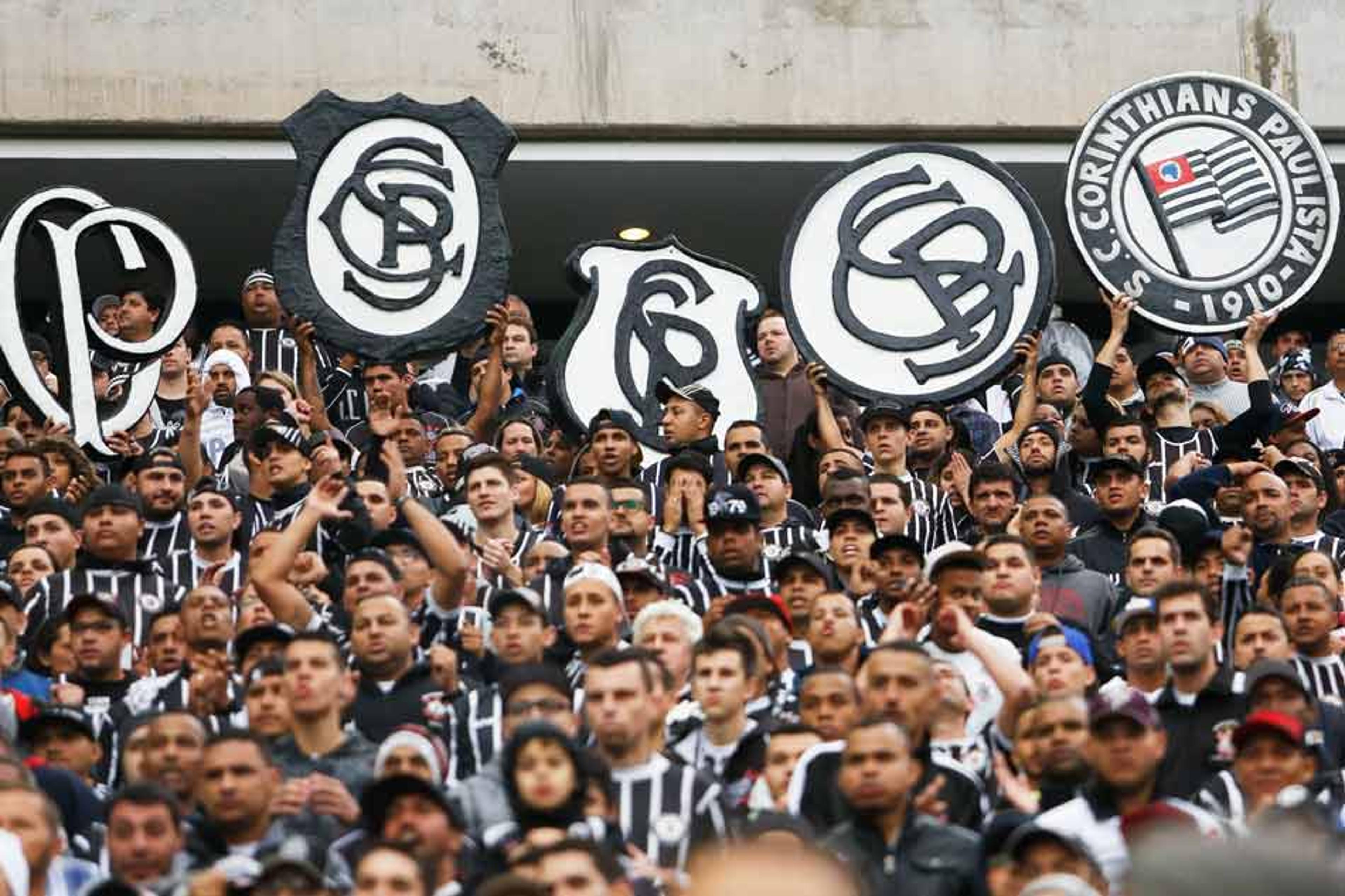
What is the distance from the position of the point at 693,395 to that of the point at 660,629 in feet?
12.2

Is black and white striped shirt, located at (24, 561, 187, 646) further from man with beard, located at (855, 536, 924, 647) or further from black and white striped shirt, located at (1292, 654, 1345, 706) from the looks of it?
black and white striped shirt, located at (1292, 654, 1345, 706)

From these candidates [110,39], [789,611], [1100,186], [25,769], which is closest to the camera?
[25,769]

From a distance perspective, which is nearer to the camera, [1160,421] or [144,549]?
[144,549]

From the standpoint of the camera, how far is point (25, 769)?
315 inches

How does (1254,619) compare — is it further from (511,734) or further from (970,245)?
(970,245)

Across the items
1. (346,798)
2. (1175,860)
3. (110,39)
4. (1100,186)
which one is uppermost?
(110,39)

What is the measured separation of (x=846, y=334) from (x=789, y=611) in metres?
3.08

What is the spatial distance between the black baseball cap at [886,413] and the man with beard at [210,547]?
9.36 feet

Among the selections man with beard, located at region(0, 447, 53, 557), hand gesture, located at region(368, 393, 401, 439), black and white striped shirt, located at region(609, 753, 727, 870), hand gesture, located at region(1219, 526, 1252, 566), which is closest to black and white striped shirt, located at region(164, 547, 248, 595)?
man with beard, located at region(0, 447, 53, 557)

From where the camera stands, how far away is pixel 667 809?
8.19m

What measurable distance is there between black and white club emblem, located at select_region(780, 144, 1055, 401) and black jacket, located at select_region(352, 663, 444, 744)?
4032 millimetres

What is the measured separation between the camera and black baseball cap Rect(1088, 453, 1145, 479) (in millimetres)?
11906

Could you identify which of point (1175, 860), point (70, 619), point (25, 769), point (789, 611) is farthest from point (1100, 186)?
point (1175, 860)

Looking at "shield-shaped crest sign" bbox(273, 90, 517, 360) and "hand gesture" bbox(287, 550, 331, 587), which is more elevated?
"shield-shaped crest sign" bbox(273, 90, 517, 360)
